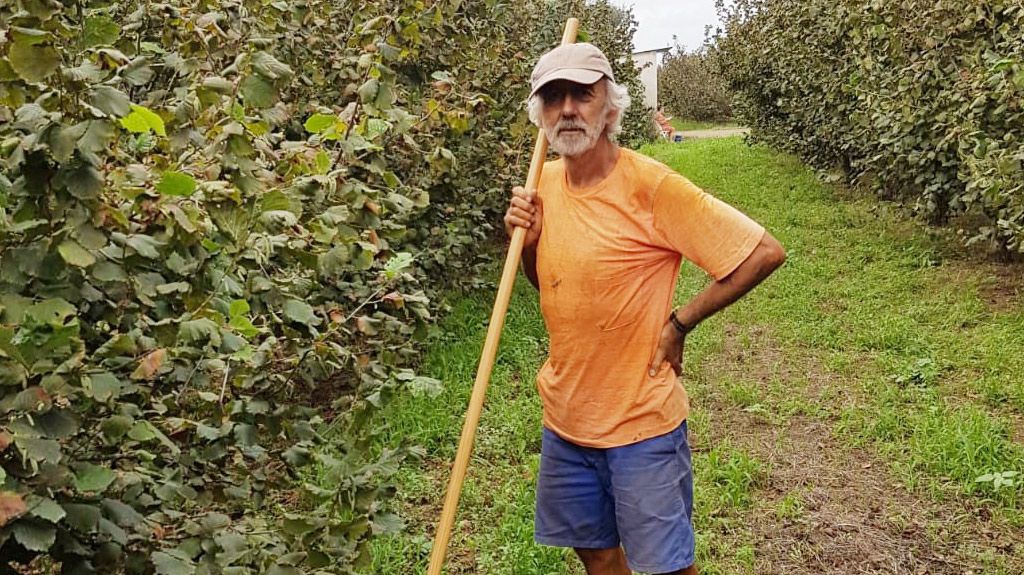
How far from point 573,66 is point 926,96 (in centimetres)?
608

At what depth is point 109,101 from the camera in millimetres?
1299

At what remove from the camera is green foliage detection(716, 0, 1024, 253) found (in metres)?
5.95

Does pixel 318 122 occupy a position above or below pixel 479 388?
above

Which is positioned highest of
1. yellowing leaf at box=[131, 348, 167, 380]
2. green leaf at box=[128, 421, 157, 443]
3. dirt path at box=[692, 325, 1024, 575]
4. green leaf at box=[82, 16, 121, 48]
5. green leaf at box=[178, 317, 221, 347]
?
green leaf at box=[82, 16, 121, 48]

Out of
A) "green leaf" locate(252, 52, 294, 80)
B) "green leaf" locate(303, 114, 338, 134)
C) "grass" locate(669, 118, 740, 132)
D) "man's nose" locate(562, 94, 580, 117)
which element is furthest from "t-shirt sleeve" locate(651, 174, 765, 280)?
"grass" locate(669, 118, 740, 132)

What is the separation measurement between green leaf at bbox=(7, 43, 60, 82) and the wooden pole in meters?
1.41

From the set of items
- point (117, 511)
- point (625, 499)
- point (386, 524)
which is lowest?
point (625, 499)

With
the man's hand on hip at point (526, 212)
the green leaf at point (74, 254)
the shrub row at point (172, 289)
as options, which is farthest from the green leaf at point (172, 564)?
the man's hand on hip at point (526, 212)

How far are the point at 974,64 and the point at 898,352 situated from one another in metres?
2.34

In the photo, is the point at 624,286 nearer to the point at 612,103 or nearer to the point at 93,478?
the point at 612,103

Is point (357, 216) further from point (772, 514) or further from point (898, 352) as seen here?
point (898, 352)

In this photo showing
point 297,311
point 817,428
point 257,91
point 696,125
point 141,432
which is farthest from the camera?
point 696,125

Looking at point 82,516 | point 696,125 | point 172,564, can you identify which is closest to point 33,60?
point 82,516

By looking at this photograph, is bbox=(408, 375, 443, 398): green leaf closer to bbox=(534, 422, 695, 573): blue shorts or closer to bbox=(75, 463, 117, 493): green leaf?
bbox=(534, 422, 695, 573): blue shorts
